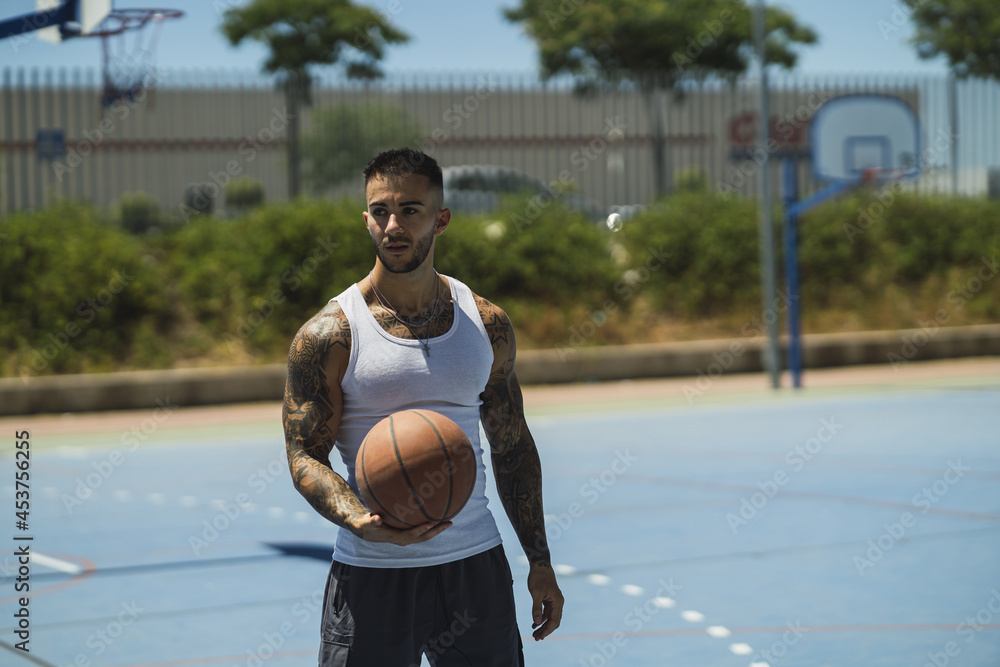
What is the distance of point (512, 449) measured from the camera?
330 centimetres

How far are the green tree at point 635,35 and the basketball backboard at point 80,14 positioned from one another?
2735 cm

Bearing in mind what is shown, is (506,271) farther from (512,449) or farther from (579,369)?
(512,449)

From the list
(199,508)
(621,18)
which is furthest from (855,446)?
(621,18)

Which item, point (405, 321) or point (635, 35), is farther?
point (635, 35)

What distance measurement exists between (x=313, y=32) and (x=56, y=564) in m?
30.7

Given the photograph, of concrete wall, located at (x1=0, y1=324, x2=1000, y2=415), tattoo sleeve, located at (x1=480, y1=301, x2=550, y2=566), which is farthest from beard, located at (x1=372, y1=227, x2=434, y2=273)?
concrete wall, located at (x1=0, y1=324, x2=1000, y2=415)

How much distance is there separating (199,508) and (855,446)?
6.11 metres

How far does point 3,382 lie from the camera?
15.1 meters

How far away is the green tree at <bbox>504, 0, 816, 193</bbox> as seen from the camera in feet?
111

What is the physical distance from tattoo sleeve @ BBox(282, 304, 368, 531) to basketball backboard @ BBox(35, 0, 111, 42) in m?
4.77

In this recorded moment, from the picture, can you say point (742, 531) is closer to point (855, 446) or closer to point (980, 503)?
point (980, 503)

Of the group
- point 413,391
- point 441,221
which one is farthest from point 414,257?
point 413,391

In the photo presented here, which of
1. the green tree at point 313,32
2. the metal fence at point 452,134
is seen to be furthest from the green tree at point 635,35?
the metal fence at point 452,134

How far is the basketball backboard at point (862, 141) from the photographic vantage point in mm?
16734
